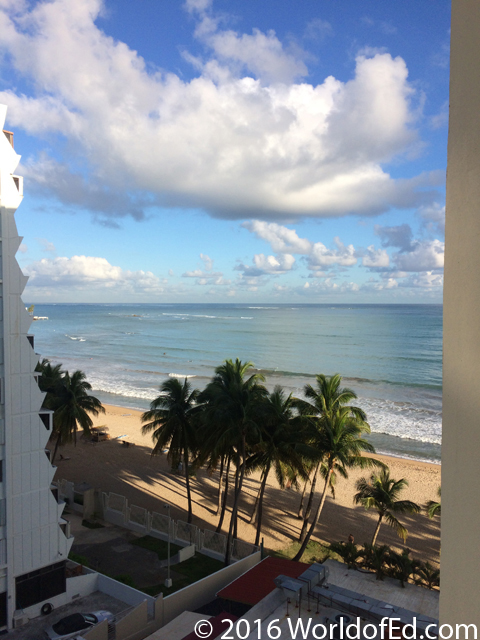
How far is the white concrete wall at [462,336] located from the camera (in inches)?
56.4

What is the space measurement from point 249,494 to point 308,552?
6.64m

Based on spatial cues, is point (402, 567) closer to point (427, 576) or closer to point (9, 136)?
point (427, 576)

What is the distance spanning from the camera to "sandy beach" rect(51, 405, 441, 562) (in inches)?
877

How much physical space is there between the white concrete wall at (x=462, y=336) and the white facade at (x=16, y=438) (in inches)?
528

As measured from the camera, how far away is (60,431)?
2602 cm

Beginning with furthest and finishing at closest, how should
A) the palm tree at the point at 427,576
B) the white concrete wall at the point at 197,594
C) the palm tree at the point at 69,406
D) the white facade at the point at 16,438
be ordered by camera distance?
the palm tree at the point at 69,406 < the palm tree at the point at 427,576 < the white concrete wall at the point at 197,594 < the white facade at the point at 16,438

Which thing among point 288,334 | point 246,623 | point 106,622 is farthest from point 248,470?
point 288,334

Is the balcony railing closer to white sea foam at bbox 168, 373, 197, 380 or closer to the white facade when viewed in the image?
the white facade

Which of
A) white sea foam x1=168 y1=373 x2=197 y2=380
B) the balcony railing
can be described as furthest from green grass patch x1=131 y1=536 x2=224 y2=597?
white sea foam x1=168 y1=373 x2=197 y2=380

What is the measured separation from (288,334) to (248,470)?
9422cm

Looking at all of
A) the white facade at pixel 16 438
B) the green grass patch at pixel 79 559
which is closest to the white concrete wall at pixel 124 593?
the white facade at pixel 16 438

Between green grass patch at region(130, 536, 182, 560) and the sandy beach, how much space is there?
3125 millimetres

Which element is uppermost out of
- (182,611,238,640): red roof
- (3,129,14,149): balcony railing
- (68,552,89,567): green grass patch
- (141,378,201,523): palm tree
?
(3,129,14,149): balcony railing

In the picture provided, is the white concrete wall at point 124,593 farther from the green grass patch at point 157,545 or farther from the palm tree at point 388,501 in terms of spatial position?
the palm tree at point 388,501
